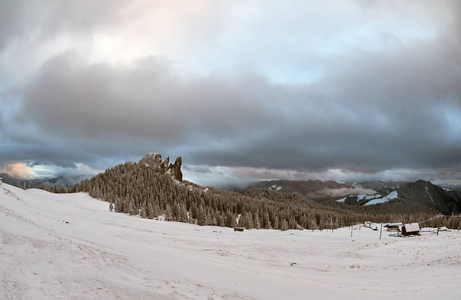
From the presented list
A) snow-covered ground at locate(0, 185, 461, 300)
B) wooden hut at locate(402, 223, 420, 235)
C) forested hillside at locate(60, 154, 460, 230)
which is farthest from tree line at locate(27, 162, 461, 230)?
snow-covered ground at locate(0, 185, 461, 300)

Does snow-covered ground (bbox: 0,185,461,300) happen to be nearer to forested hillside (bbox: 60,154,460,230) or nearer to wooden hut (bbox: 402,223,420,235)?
wooden hut (bbox: 402,223,420,235)

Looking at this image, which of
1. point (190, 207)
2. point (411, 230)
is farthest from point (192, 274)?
point (190, 207)

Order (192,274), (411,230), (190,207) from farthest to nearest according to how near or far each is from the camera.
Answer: (190,207) < (411,230) < (192,274)

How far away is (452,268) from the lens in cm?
2688

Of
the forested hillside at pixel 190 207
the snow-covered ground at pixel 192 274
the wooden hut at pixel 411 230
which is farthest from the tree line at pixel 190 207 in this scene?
the snow-covered ground at pixel 192 274

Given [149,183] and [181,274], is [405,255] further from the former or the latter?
[149,183]

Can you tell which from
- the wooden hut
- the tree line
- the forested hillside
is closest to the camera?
the wooden hut

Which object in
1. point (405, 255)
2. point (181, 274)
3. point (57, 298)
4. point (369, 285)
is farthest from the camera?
point (405, 255)

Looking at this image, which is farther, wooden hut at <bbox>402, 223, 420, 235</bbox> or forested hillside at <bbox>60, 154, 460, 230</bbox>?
forested hillside at <bbox>60, 154, 460, 230</bbox>

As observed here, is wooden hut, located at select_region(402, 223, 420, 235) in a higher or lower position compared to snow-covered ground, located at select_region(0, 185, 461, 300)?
lower

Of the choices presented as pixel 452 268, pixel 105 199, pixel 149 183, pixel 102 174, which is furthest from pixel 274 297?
pixel 102 174

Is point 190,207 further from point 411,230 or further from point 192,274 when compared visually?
point 192,274

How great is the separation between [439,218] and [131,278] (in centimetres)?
16177

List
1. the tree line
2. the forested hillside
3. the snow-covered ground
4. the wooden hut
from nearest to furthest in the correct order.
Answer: the snow-covered ground → the wooden hut → the tree line → the forested hillside
